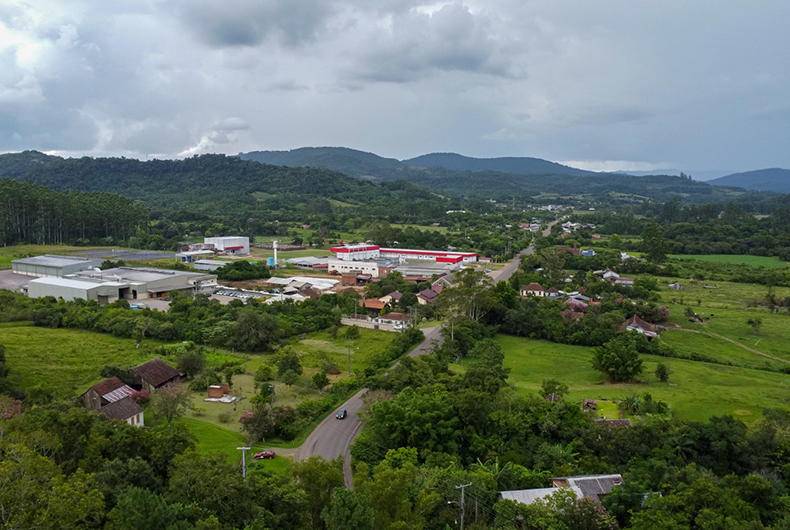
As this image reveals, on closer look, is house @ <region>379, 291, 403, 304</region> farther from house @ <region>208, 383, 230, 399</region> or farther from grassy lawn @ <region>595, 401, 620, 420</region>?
grassy lawn @ <region>595, 401, 620, 420</region>

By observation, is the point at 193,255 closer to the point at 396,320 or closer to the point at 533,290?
the point at 396,320

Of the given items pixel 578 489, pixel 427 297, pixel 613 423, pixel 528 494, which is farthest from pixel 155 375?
pixel 427 297

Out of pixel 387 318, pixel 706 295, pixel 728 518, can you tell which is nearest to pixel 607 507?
pixel 728 518

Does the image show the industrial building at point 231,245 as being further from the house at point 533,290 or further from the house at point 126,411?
the house at point 126,411

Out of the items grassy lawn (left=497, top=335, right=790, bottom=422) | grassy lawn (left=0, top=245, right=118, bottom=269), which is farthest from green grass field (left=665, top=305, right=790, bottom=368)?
grassy lawn (left=0, top=245, right=118, bottom=269)

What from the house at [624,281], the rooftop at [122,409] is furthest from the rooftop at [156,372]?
the house at [624,281]
